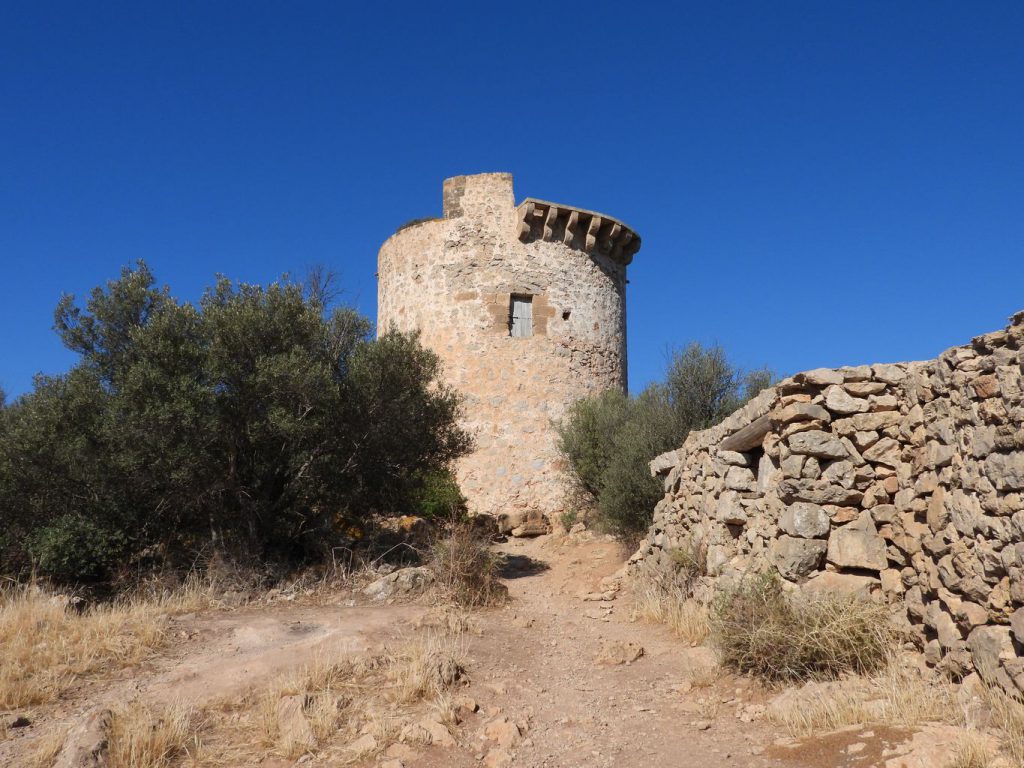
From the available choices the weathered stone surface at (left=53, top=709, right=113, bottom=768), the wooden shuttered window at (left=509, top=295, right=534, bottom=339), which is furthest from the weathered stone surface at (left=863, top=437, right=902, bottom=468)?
the wooden shuttered window at (left=509, top=295, right=534, bottom=339)

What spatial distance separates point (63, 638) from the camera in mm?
6176

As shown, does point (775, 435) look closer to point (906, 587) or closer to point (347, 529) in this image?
point (906, 587)

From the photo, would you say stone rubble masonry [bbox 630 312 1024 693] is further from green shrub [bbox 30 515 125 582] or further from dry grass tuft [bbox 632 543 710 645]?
green shrub [bbox 30 515 125 582]

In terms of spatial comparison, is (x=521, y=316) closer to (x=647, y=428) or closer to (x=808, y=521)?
(x=647, y=428)

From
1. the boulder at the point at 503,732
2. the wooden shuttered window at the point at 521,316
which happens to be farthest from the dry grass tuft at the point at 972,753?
the wooden shuttered window at the point at 521,316

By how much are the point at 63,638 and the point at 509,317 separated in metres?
10.3

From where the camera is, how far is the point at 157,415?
7.70 m

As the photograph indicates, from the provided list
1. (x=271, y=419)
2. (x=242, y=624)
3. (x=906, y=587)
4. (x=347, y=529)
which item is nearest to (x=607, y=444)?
(x=347, y=529)

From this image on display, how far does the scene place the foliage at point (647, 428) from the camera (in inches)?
426

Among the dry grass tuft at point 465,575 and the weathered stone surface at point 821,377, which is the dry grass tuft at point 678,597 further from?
the weathered stone surface at point 821,377

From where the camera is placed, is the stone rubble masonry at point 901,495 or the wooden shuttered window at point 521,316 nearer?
the stone rubble masonry at point 901,495

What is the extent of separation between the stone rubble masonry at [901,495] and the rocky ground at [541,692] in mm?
779

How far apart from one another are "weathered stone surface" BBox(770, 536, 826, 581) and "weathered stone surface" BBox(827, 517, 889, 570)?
81 mm

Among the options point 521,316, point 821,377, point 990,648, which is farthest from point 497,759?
point 521,316
